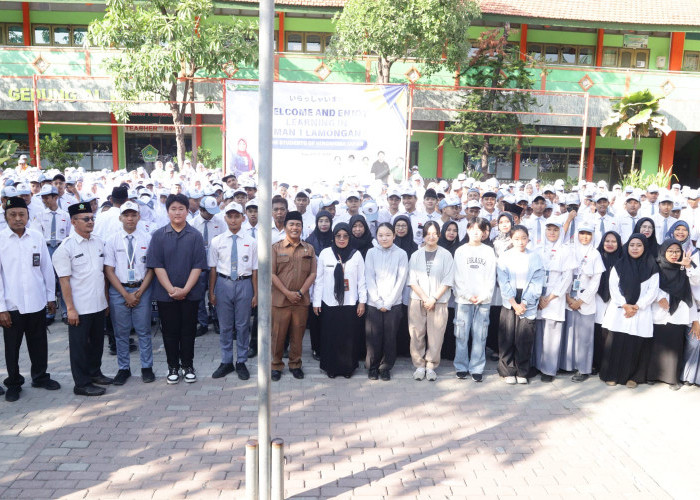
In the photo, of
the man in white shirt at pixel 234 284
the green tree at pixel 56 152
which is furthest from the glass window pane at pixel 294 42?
the man in white shirt at pixel 234 284

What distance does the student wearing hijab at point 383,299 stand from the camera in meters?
6.69

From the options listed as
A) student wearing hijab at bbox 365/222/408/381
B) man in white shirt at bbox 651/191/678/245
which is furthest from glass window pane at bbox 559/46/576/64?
student wearing hijab at bbox 365/222/408/381

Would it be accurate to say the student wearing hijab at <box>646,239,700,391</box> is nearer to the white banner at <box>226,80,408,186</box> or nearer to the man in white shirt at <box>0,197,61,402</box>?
the white banner at <box>226,80,408,186</box>

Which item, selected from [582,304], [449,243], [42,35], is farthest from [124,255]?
[42,35]

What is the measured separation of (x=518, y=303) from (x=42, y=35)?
22264 mm

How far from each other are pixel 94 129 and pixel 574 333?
21.2 meters

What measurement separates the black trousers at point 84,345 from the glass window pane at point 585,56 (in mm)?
23029

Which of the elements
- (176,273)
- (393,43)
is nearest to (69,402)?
(176,273)

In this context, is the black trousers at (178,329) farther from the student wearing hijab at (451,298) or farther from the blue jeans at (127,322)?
the student wearing hijab at (451,298)

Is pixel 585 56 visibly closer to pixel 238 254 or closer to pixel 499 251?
pixel 499 251

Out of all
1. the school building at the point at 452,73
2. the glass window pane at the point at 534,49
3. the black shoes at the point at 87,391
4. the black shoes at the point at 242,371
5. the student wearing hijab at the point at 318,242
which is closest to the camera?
the black shoes at the point at 87,391

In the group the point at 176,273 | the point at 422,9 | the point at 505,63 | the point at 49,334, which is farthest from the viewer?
the point at 505,63

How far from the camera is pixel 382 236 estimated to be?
260 inches

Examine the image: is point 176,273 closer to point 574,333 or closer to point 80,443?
point 80,443
